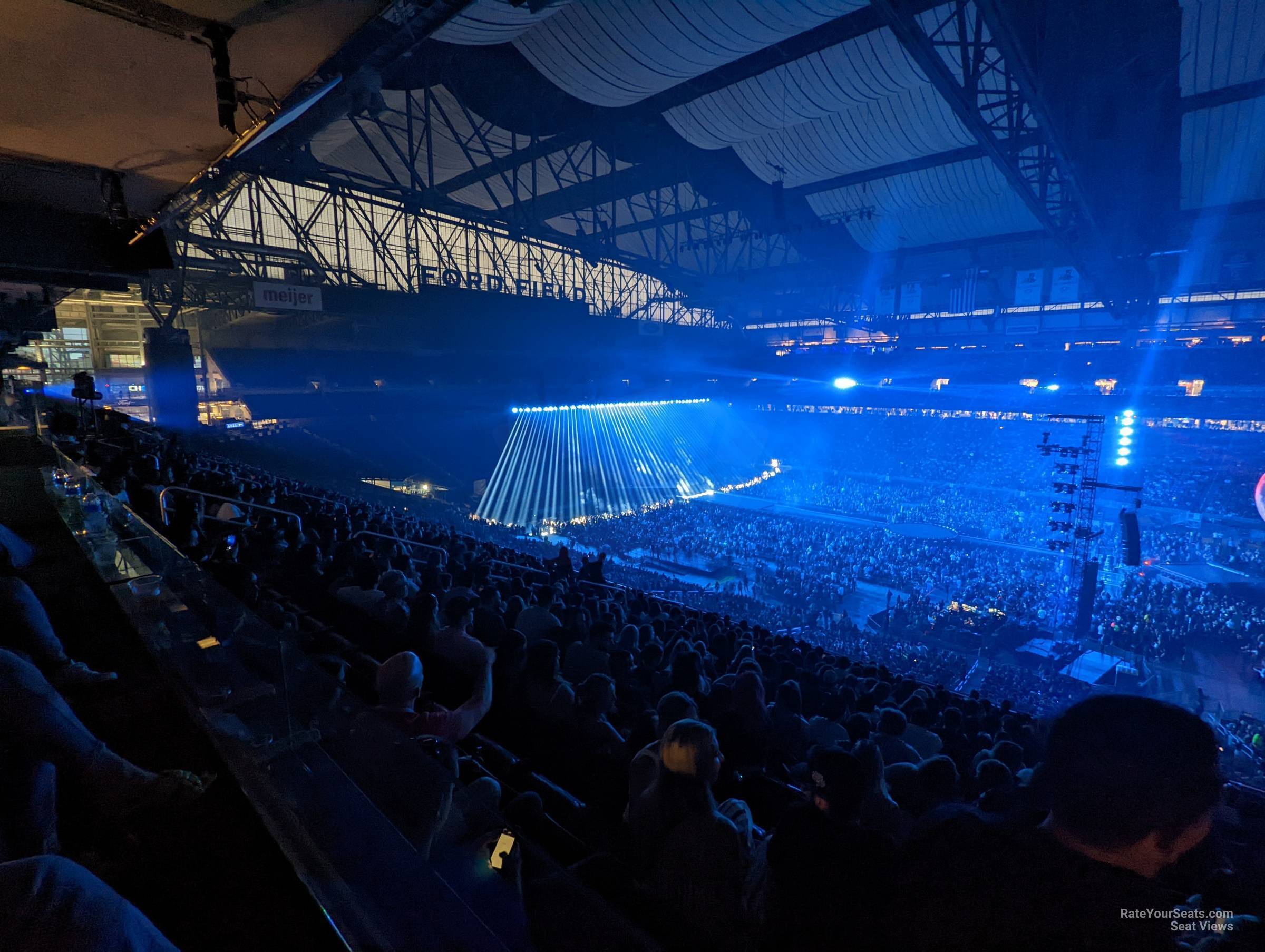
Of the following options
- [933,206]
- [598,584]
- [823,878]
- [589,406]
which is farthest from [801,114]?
[823,878]

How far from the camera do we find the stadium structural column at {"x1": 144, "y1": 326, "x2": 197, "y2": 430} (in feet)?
35.8

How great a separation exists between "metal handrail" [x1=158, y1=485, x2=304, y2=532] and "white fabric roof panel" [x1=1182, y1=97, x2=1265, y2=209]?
536 inches

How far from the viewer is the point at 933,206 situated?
46.0 ft

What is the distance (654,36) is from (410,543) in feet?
23.1

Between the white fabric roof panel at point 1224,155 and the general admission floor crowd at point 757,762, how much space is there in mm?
9518

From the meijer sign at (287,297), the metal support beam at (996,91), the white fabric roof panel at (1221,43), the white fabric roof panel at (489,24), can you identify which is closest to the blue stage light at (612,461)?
the meijer sign at (287,297)

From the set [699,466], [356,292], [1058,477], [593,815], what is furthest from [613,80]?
[1058,477]

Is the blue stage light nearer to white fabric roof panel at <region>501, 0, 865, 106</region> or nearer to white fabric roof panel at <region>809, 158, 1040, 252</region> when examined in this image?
white fabric roof panel at <region>809, 158, 1040, 252</region>

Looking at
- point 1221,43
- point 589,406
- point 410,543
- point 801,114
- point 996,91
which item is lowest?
point 410,543

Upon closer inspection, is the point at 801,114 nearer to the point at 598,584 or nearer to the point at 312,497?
the point at 598,584

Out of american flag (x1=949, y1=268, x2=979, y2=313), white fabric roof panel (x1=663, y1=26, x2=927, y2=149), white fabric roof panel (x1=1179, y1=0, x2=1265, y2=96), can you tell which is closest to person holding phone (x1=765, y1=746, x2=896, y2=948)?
white fabric roof panel (x1=1179, y1=0, x2=1265, y2=96)

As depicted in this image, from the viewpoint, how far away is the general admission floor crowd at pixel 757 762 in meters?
1.03

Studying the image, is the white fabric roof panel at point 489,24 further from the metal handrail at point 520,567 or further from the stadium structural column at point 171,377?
the stadium structural column at point 171,377

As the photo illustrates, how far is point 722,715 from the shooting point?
2.77m
